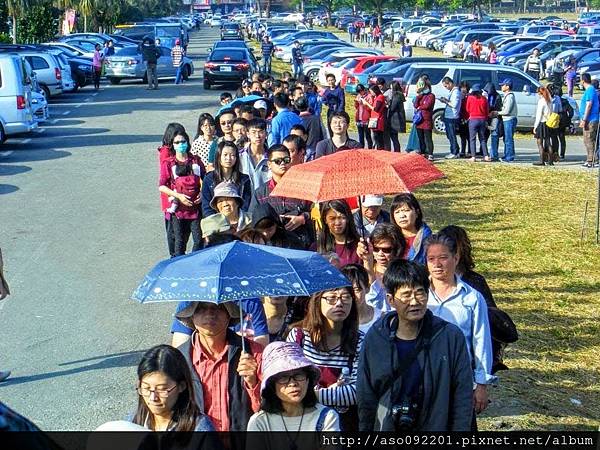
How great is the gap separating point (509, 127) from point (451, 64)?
5.83 meters

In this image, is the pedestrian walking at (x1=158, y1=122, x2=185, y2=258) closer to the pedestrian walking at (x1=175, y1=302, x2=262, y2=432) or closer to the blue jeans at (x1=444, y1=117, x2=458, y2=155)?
the pedestrian walking at (x1=175, y1=302, x2=262, y2=432)

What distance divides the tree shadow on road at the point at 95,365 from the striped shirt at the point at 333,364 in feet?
10.9

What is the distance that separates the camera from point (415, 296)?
5.12 metres

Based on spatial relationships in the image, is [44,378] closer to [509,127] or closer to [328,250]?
[328,250]

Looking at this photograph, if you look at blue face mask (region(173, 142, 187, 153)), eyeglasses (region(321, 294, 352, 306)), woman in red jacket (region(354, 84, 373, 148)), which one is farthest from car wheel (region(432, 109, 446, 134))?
eyeglasses (region(321, 294, 352, 306))

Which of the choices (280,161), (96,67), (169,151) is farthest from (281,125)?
(96,67)

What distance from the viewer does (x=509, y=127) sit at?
2170 cm

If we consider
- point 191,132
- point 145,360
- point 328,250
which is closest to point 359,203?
point 328,250

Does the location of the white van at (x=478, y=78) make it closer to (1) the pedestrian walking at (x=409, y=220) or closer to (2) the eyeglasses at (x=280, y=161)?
(2) the eyeglasses at (x=280, y=161)

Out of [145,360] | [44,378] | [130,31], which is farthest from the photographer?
[130,31]

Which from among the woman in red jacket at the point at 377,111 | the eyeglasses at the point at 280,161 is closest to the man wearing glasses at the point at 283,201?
the eyeglasses at the point at 280,161

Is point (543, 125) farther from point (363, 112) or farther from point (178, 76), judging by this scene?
point (178, 76)

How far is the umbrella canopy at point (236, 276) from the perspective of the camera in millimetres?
5227

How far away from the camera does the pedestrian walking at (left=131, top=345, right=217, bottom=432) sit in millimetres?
4406
